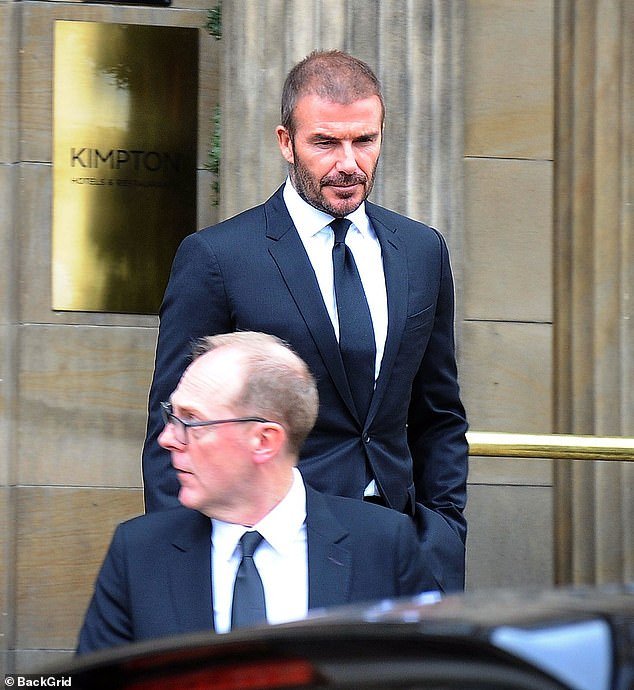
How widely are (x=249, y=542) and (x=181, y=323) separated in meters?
0.78

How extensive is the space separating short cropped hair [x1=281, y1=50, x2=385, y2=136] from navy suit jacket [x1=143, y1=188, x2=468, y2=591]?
31cm

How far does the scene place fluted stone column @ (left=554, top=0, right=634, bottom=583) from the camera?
612cm

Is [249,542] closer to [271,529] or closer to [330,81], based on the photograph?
[271,529]

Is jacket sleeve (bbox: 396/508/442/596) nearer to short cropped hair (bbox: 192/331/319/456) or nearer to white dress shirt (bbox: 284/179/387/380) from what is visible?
short cropped hair (bbox: 192/331/319/456)

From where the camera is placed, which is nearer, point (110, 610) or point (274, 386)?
point (110, 610)

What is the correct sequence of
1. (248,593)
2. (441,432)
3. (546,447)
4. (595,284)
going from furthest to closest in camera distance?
(595,284) → (546,447) → (441,432) → (248,593)

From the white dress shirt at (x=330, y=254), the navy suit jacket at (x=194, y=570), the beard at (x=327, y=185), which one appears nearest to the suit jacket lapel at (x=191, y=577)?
the navy suit jacket at (x=194, y=570)

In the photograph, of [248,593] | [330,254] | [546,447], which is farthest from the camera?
[546,447]

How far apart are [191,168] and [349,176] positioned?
8.66 ft

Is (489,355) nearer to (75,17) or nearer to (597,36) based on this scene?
(597,36)

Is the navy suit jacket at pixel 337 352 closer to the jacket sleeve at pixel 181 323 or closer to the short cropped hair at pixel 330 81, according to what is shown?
the jacket sleeve at pixel 181 323

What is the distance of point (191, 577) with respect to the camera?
9.99 feet

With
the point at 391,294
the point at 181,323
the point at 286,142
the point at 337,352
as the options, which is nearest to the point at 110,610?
the point at 181,323

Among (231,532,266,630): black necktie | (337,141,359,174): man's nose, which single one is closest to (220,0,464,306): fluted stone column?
(337,141,359,174): man's nose
